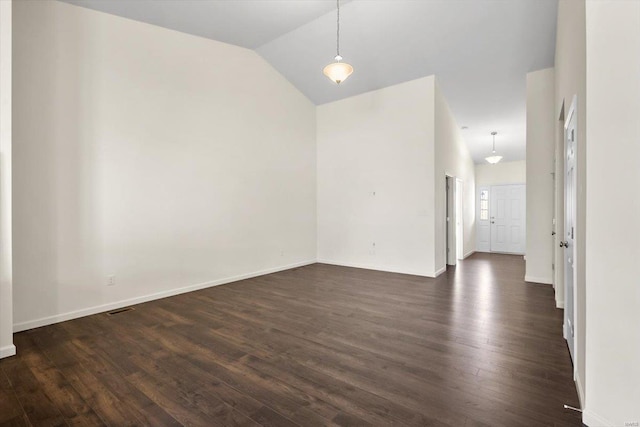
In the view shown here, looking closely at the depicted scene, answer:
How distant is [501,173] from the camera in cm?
1012

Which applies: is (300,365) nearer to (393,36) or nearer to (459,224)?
(393,36)

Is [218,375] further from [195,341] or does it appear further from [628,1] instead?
[628,1]

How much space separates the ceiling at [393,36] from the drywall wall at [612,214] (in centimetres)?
307

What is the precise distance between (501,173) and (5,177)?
37.6ft

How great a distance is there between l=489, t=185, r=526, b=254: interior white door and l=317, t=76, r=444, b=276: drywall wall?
17.8 ft

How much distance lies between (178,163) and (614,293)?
16.7 ft

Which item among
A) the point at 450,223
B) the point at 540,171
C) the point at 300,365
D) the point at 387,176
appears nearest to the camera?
the point at 300,365

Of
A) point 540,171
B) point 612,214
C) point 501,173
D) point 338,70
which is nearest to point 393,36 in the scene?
point 338,70

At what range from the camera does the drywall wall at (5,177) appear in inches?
108

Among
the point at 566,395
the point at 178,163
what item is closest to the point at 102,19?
the point at 178,163

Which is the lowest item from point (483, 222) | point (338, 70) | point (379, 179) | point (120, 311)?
point (120, 311)

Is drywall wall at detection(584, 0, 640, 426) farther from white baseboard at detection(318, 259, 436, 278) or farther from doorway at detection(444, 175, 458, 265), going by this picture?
doorway at detection(444, 175, 458, 265)

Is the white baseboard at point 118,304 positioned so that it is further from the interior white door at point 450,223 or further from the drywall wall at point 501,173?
the drywall wall at point 501,173

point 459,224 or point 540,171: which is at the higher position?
point 540,171
